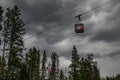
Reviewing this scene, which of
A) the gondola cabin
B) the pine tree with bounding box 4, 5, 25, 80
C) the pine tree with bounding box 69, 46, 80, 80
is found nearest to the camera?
the gondola cabin

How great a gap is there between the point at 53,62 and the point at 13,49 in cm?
6444

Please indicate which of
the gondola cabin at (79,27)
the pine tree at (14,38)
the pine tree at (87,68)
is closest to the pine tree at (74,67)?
the pine tree at (87,68)

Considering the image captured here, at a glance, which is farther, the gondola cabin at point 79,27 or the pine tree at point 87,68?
the pine tree at point 87,68

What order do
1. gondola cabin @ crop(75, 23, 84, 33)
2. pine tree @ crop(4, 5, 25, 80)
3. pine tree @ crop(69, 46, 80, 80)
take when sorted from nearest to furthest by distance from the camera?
gondola cabin @ crop(75, 23, 84, 33)
pine tree @ crop(4, 5, 25, 80)
pine tree @ crop(69, 46, 80, 80)

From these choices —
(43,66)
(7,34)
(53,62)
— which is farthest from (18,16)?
(53,62)

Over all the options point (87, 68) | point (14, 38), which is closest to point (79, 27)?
point (14, 38)

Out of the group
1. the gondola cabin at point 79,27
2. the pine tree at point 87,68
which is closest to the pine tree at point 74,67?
the pine tree at point 87,68

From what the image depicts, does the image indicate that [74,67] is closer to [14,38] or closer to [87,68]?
[87,68]

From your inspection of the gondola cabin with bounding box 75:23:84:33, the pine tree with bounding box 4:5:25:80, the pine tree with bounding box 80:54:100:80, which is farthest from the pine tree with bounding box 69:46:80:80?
the gondola cabin with bounding box 75:23:84:33

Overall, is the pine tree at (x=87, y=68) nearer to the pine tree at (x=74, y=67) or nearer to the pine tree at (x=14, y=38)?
the pine tree at (x=74, y=67)

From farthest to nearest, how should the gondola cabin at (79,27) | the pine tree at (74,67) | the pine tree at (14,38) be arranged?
1. the pine tree at (74,67)
2. the pine tree at (14,38)
3. the gondola cabin at (79,27)

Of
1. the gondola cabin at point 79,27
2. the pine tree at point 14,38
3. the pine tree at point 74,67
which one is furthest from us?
the pine tree at point 74,67

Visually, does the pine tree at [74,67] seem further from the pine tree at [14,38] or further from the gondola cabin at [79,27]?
the gondola cabin at [79,27]

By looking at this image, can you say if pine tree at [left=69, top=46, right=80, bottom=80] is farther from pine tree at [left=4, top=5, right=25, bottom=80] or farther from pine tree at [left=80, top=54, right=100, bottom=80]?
pine tree at [left=4, top=5, right=25, bottom=80]
